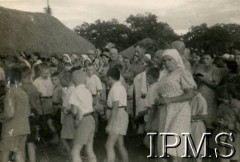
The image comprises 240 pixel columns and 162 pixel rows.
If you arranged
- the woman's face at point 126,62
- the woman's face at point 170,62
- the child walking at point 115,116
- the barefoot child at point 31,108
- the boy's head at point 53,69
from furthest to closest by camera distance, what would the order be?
the woman's face at point 126,62 → the boy's head at point 53,69 → the barefoot child at point 31,108 → the child walking at point 115,116 → the woman's face at point 170,62

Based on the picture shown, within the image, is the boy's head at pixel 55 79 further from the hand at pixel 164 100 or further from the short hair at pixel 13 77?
the hand at pixel 164 100

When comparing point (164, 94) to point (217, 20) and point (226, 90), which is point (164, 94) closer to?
point (226, 90)

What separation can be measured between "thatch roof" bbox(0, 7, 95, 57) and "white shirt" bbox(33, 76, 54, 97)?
10.6 m

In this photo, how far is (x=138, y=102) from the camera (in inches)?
233

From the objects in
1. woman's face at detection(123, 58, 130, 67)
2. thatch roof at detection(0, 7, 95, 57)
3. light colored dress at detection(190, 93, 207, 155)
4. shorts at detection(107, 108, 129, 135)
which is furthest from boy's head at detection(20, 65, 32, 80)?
thatch roof at detection(0, 7, 95, 57)

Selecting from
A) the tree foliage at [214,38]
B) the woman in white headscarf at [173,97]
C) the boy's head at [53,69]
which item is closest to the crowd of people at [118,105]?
the woman in white headscarf at [173,97]

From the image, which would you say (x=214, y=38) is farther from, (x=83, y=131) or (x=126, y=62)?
(x=83, y=131)

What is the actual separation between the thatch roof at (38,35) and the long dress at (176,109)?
43.0ft

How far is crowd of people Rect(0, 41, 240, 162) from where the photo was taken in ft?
12.9

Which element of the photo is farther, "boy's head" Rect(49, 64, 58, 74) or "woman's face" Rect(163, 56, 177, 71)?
"boy's head" Rect(49, 64, 58, 74)

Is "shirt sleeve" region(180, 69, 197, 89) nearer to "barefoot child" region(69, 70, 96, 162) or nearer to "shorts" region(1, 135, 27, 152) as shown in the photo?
"barefoot child" region(69, 70, 96, 162)

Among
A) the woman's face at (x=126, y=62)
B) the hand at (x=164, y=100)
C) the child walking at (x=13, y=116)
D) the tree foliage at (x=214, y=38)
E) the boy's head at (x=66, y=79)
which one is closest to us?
the hand at (x=164, y=100)

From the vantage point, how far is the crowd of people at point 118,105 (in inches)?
155

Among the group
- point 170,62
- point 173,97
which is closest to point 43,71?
point 170,62
